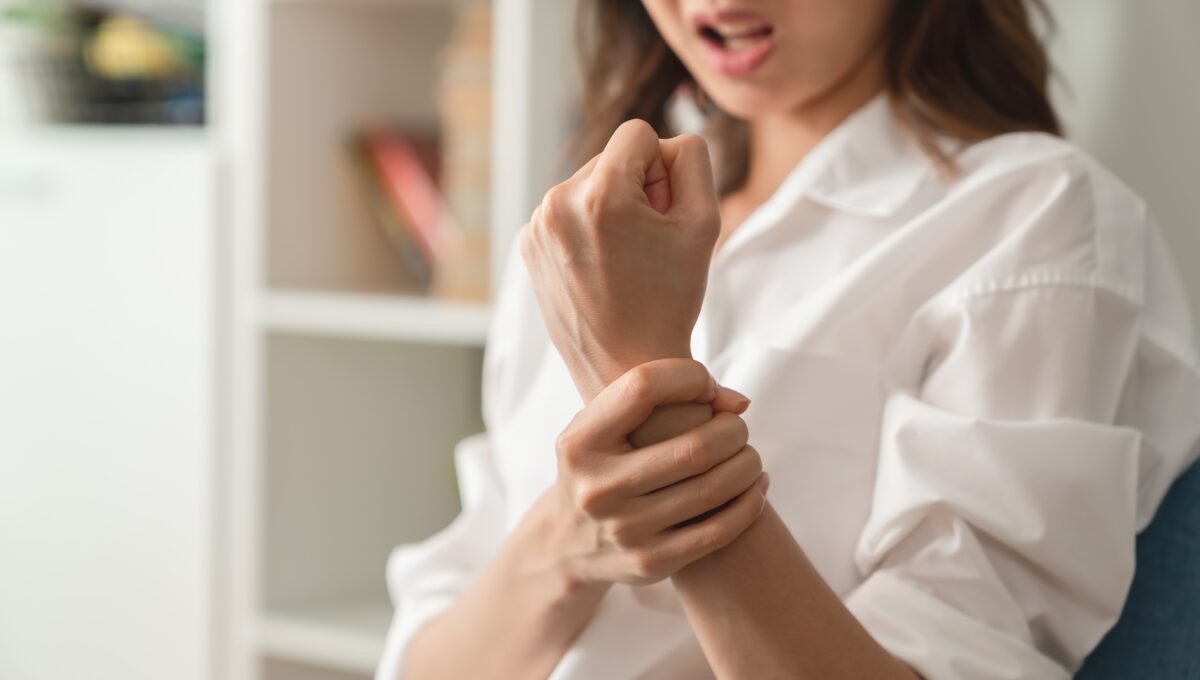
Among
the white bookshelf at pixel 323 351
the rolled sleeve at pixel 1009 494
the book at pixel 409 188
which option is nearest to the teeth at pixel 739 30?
the rolled sleeve at pixel 1009 494

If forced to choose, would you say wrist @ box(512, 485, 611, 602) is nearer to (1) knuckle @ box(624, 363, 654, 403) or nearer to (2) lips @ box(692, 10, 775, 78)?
(1) knuckle @ box(624, 363, 654, 403)

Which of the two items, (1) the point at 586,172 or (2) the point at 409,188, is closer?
(1) the point at 586,172

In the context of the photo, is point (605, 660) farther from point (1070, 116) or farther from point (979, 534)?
point (1070, 116)

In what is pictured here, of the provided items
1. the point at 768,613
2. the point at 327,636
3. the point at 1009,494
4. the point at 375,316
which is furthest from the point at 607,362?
the point at 327,636

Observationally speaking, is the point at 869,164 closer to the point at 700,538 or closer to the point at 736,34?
the point at 736,34

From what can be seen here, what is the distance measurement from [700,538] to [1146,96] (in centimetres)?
80

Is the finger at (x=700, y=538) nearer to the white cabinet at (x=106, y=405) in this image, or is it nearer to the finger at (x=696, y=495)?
the finger at (x=696, y=495)

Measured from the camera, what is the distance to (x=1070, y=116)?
4.21 feet

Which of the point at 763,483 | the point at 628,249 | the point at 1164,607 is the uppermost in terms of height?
the point at 628,249

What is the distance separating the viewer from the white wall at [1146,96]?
46.4 inches

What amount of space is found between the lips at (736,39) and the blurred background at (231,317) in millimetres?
620

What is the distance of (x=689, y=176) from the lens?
0.67 meters

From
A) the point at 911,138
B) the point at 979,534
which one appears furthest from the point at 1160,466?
the point at 911,138

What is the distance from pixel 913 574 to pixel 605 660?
8.3 inches
